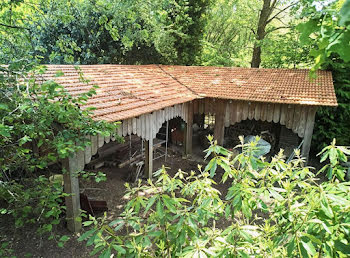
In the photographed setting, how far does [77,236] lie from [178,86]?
659cm

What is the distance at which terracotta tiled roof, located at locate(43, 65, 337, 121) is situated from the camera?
257 inches

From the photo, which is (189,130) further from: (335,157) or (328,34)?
(328,34)

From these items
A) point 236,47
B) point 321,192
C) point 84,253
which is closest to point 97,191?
point 84,253

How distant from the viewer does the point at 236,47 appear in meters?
19.7

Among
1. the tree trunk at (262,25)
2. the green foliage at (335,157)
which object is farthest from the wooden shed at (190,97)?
the tree trunk at (262,25)

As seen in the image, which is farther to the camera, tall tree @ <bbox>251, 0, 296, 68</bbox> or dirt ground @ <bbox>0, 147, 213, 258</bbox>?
tall tree @ <bbox>251, 0, 296, 68</bbox>

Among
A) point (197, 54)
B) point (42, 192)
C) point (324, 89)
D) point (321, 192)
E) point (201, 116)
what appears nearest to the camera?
point (321, 192)

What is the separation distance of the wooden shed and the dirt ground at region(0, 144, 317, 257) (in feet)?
1.84

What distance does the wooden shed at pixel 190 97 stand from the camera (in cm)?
635

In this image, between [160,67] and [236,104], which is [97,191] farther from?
[160,67]

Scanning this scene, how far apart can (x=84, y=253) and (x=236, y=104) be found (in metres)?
7.16

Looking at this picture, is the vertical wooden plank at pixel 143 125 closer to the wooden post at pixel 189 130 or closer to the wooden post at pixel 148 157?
the wooden post at pixel 148 157

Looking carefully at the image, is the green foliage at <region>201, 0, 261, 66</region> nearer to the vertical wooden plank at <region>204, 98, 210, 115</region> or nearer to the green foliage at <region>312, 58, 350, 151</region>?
the vertical wooden plank at <region>204, 98, 210, 115</region>

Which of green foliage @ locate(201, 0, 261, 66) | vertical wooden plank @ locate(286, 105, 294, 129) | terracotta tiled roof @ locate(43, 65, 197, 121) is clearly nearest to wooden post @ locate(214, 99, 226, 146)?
terracotta tiled roof @ locate(43, 65, 197, 121)
